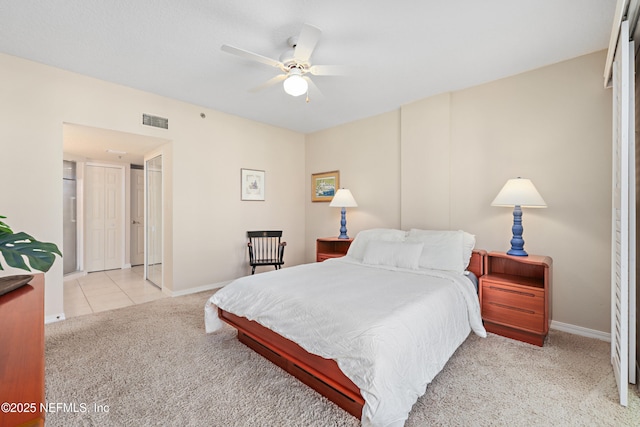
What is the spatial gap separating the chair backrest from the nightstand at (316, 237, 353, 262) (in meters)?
0.62

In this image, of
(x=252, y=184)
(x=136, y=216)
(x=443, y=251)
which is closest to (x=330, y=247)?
(x=252, y=184)

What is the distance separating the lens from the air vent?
11.9ft

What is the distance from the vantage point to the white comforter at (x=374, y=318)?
1.47m

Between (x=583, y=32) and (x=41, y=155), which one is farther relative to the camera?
(x=41, y=155)

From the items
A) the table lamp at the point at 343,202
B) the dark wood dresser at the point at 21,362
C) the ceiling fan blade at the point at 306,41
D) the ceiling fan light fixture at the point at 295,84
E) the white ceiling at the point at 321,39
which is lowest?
the dark wood dresser at the point at 21,362

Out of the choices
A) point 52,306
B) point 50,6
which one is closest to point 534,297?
point 50,6

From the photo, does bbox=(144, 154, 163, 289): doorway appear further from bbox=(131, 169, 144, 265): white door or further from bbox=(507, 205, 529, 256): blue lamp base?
bbox=(507, 205, 529, 256): blue lamp base

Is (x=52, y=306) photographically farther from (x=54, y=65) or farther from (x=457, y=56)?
(x=457, y=56)

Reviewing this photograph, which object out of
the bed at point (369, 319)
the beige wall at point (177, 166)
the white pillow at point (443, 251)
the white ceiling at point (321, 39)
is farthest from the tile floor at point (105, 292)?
the white pillow at point (443, 251)

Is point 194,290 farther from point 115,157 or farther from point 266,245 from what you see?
point 115,157

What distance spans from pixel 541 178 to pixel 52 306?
529 cm

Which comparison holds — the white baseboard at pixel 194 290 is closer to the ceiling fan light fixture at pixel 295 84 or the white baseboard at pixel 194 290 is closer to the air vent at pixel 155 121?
the air vent at pixel 155 121

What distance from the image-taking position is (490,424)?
160cm

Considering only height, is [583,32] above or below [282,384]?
above
